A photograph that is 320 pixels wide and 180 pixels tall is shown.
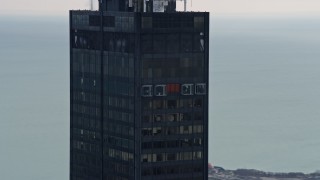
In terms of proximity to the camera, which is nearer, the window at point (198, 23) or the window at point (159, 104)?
the window at point (159, 104)

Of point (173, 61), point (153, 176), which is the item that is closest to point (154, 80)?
point (173, 61)

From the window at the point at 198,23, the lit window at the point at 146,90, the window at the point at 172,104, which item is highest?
the window at the point at 198,23

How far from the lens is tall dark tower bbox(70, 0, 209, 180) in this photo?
10331cm

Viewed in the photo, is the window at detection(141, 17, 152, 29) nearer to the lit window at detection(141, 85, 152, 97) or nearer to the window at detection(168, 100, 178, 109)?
the lit window at detection(141, 85, 152, 97)

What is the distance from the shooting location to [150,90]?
103375 mm

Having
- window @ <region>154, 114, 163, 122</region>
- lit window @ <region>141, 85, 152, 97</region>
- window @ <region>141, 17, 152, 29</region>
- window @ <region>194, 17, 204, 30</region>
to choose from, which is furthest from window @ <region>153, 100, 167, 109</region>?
window @ <region>194, 17, 204, 30</region>

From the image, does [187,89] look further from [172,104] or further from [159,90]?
[159,90]

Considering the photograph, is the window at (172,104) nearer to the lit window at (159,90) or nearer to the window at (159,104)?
the window at (159,104)

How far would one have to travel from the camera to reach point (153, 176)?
104m

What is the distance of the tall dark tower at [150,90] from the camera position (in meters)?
103

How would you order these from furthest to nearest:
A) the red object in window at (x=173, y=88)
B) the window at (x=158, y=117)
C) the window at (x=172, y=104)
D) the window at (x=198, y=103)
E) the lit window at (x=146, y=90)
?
the window at (x=198, y=103) < the window at (x=172, y=104) < the red object in window at (x=173, y=88) < the window at (x=158, y=117) < the lit window at (x=146, y=90)

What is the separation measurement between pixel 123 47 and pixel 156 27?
4216mm

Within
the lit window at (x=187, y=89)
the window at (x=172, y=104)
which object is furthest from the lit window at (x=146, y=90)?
the lit window at (x=187, y=89)

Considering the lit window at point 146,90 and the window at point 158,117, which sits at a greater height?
the lit window at point 146,90
